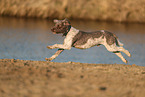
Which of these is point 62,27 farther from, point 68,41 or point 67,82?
point 67,82

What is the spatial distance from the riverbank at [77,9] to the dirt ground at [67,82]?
13.2 m

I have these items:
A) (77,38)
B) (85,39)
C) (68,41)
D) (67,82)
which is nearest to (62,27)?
(68,41)

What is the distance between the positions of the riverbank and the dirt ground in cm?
1317

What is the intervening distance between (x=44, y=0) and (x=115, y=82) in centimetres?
1569

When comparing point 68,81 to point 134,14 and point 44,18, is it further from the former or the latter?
point 134,14

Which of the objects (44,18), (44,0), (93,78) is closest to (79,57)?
(93,78)

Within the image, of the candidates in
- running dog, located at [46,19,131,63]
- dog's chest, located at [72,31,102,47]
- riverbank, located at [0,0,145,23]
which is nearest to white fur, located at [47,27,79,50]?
running dog, located at [46,19,131,63]

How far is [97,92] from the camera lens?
5527 mm

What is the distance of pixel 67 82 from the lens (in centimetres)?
603

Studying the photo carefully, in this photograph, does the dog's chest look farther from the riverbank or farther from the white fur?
the riverbank

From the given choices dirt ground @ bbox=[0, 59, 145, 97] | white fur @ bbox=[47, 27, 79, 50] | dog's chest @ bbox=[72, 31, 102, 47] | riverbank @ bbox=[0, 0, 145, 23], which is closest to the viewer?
dirt ground @ bbox=[0, 59, 145, 97]

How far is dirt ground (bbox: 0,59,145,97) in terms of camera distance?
5.40m

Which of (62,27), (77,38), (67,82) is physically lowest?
(67,82)

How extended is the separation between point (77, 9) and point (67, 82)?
1517 cm
